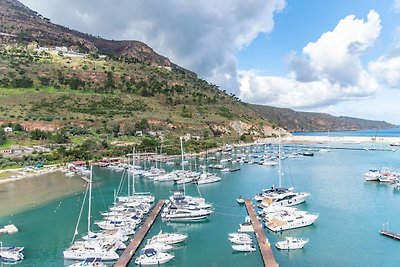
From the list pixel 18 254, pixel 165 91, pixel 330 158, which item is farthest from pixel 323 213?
pixel 165 91

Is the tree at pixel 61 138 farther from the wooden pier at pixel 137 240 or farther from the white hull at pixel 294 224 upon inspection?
the white hull at pixel 294 224

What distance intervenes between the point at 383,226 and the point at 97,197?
42.5 m

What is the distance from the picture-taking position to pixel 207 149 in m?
133

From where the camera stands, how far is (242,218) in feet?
167

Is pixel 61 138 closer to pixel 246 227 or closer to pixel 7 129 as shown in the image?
pixel 7 129

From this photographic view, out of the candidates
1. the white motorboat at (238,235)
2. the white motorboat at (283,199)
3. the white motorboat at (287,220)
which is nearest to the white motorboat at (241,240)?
the white motorboat at (238,235)

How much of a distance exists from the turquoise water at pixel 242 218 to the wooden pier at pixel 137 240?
1.14m

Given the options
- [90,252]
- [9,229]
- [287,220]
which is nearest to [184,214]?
[287,220]

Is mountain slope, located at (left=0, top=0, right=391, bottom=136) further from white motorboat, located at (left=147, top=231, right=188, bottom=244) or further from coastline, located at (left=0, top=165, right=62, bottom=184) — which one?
white motorboat, located at (left=147, top=231, right=188, bottom=244)

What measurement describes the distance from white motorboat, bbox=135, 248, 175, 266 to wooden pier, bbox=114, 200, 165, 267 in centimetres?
116

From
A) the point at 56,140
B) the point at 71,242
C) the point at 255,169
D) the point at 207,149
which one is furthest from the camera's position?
the point at 207,149

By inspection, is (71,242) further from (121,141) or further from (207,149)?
(207,149)

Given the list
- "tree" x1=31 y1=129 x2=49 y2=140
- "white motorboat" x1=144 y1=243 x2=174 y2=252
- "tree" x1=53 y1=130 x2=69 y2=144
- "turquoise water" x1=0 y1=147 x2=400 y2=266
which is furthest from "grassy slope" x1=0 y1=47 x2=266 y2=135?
"white motorboat" x1=144 y1=243 x2=174 y2=252

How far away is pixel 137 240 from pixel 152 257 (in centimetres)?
562
